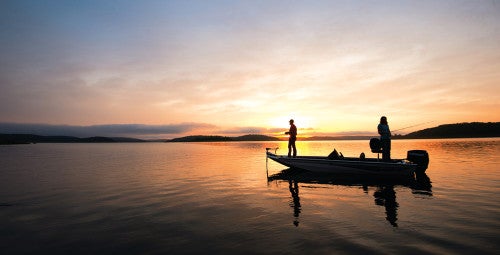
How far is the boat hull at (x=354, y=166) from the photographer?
18672 mm

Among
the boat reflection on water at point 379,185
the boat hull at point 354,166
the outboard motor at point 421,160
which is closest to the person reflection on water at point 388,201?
the boat reflection on water at point 379,185

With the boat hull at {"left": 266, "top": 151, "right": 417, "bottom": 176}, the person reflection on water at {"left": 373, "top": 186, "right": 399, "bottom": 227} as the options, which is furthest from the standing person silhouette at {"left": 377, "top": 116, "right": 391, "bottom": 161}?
the person reflection on water at {"left": 373, "top": 186, "right": 399, "bottom": 227}

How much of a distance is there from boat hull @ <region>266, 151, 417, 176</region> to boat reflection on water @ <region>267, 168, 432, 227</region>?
0.42m

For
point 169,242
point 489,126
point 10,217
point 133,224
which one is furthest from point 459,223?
point 489,126

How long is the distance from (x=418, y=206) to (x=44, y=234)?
44.0 feet

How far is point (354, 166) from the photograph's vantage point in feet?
65.6

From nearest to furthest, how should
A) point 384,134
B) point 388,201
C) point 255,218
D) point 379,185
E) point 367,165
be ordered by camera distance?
point 255,218, point 388,201, point 379,185, point 384,134, point 367,165

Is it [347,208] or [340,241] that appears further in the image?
[347,208]

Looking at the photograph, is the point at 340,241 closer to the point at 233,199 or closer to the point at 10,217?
the point at 233,199

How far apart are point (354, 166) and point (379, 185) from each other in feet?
10.4

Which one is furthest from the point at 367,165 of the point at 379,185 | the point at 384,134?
the point at 379,185

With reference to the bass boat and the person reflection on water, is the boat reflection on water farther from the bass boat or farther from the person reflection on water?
the bass boat

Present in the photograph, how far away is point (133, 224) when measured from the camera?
9453 millimetres

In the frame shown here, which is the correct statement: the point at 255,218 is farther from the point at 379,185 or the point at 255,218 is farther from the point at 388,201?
the point at 379,185
